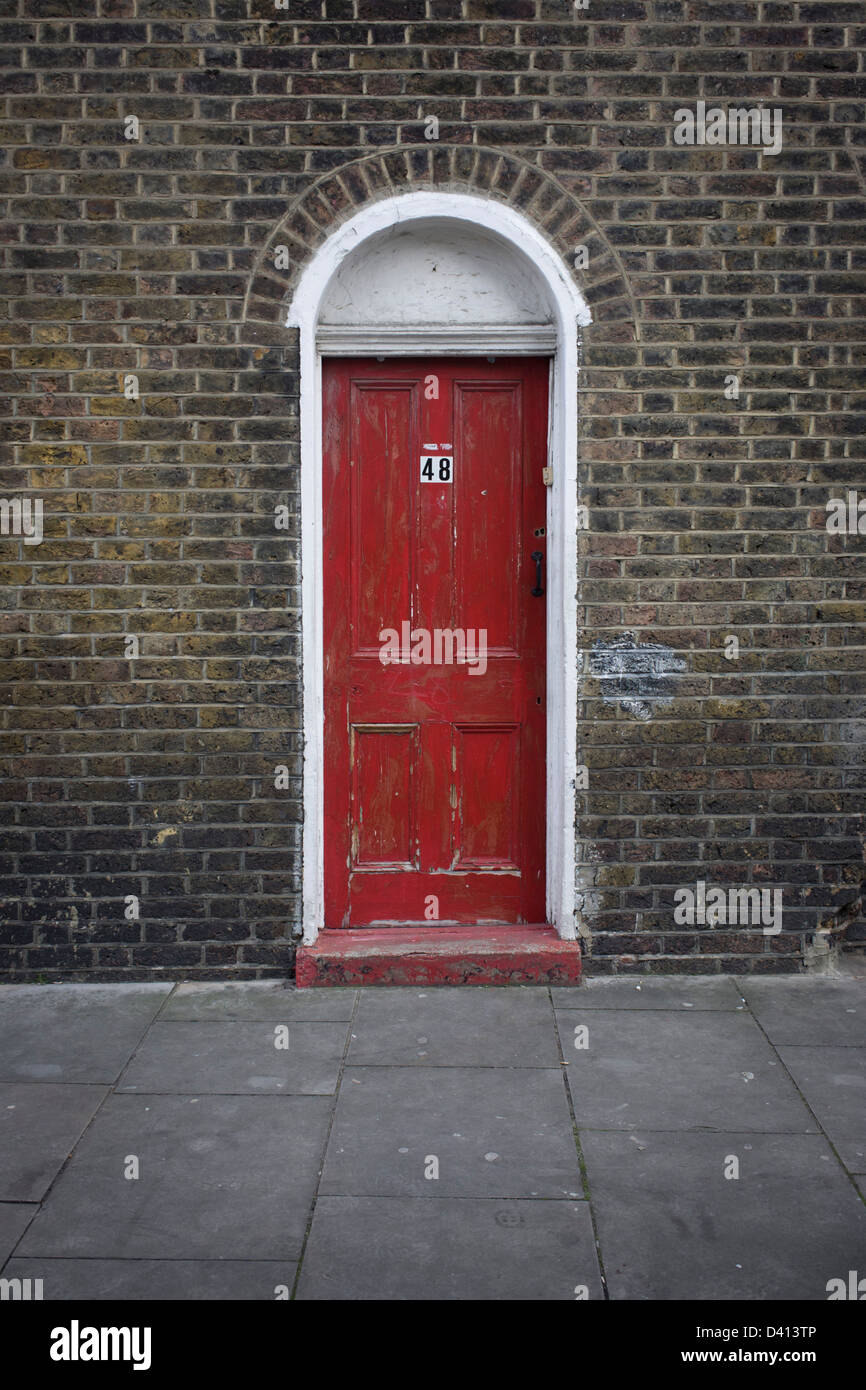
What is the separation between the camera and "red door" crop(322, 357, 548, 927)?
515cm

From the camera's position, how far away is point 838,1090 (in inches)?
158

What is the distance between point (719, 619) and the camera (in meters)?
4.98

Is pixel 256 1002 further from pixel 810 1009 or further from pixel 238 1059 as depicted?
pixel 810 1009

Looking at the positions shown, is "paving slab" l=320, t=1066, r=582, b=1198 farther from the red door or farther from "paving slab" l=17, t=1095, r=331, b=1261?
the red door

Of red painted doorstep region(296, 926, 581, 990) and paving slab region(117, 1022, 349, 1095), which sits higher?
Answer: red painted doorstep region(296, 926, 581, 990)

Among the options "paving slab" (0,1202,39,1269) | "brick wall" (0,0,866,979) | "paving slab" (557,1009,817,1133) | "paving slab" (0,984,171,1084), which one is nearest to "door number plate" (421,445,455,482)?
"brick wall" (0,0,866,979)

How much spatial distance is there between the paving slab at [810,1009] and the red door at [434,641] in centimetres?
104

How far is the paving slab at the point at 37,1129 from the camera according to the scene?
11.2ft

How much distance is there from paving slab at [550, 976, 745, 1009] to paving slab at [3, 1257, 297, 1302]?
79.3 inches

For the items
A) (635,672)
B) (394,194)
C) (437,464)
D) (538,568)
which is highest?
(394,194)

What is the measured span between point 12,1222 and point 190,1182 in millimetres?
504

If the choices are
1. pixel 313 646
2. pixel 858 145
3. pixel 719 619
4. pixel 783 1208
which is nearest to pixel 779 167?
pixel 858 145

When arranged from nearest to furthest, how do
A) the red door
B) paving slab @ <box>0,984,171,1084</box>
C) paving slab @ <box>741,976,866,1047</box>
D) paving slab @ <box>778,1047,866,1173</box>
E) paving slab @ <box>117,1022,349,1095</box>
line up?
paving slab @ <box>778,1047,866,1173</box>
paving slab @ <box>117,1022,349,1095</box>
paving slab @ <box>0,984,171,1084</box>
paving slab @ <box>741,976,866,1047</box>
the red door

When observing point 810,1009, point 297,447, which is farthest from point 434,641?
point 810,1009
